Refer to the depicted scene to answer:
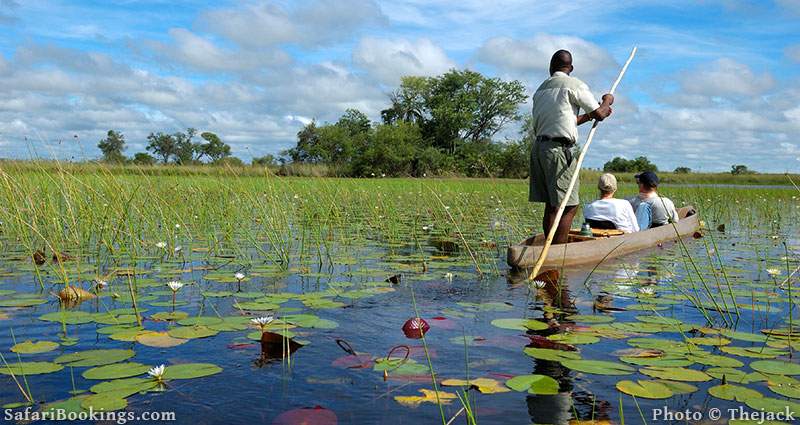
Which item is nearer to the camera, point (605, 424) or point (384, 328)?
point (605, 424)

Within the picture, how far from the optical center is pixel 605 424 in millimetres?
2051

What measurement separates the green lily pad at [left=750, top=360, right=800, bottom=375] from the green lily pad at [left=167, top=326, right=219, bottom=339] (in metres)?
2.65

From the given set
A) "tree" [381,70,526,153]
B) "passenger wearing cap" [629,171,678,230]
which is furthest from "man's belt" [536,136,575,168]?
"tree" [381,70,526,153]

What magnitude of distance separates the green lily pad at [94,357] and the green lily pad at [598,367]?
2020mm

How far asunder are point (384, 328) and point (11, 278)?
3158 mm

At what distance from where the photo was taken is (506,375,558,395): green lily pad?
2.33 m

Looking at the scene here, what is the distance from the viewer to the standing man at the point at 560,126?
19.6 feet

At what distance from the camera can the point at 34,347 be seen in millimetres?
2736

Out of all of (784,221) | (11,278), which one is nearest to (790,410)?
(11,278)

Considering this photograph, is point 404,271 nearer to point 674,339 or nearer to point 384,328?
point 384,328

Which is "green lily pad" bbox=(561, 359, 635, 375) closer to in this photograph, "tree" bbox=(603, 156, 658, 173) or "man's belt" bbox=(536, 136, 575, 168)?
"man's belt" bbox=(536, 136, 575, 168)

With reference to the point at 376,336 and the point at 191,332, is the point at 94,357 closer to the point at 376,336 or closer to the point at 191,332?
the point at 191,332

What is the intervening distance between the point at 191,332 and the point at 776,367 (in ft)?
9.30

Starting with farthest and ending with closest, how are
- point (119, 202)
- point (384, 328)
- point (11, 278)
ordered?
1. point (119, 202)
2. point (11, 278)
3. point (384, 328)
